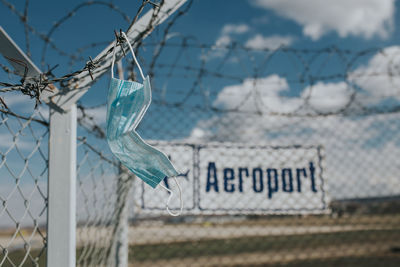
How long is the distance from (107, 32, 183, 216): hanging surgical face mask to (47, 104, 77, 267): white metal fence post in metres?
0.44

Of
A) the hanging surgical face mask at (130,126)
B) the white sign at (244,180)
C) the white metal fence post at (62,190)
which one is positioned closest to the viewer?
the hanging surgical face mask at (130,126)

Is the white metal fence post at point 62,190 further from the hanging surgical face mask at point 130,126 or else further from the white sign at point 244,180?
the white sign at point 244,180

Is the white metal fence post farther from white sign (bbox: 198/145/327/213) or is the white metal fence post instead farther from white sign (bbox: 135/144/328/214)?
white sign (bbox: 198/145/327/213)

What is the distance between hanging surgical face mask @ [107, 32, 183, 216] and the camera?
80cm

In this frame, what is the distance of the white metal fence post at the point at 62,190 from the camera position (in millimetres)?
1150

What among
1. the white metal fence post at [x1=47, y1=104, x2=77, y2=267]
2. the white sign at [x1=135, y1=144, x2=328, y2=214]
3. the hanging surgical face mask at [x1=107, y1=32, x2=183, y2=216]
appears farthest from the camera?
the white sign at [x1=135, y1=144, x2=328, y2=214]

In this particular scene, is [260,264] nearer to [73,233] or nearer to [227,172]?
[227,172]

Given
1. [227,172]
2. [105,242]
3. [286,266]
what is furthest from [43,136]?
[286,266]

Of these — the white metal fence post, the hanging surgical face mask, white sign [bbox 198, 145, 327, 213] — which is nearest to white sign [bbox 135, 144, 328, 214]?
white sign [bbox 198, 145, 327, 213]

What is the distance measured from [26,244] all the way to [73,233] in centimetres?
15

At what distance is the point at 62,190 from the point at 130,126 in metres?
0.50

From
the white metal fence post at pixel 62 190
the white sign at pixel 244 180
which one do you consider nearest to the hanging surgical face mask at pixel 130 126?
the white metal fence post at pixel 62 190

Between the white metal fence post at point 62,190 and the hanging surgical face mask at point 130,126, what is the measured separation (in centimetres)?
44

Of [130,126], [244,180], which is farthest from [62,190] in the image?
[244,180]
